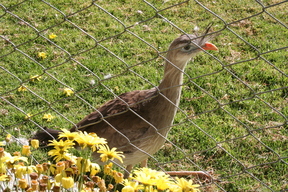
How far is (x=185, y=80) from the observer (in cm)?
432

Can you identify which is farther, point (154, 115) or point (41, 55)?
point (41, 55)

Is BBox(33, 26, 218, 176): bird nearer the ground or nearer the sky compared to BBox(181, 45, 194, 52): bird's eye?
nearer the ground

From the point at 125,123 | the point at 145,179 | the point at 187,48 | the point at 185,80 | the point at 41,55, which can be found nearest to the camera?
the point at 145,179

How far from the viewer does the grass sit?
3.67 m

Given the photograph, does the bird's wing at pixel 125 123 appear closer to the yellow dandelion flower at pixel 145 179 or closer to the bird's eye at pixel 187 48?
the bird's eye at pixel 187 48

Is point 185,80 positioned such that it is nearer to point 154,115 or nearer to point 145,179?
point 154,115

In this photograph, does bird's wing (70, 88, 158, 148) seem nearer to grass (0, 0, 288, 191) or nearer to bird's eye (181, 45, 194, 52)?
grass (0, 0, 288, 191)

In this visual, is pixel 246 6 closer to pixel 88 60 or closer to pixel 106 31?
pixel 106 31

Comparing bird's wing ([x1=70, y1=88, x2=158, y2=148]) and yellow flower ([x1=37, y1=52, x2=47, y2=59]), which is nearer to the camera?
bird's wing ([x1=70, y1=88, x2=158, y2=148])

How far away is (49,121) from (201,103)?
1.68 m

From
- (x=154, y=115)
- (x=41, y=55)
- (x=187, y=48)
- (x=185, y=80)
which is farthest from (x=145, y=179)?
(x=41, y=55)

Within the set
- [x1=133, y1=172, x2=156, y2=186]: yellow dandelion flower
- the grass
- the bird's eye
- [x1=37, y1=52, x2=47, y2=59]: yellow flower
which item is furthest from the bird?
[x1=37, y1=52, x2=47, y2=59]: yellow flower

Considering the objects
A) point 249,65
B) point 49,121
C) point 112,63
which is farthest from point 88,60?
point 249,65

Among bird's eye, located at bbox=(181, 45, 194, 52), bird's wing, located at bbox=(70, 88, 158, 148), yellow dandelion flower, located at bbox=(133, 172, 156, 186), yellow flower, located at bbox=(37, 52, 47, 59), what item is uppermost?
yellow dandelion flower, located at bbox=(133, 172, 156, 186)
